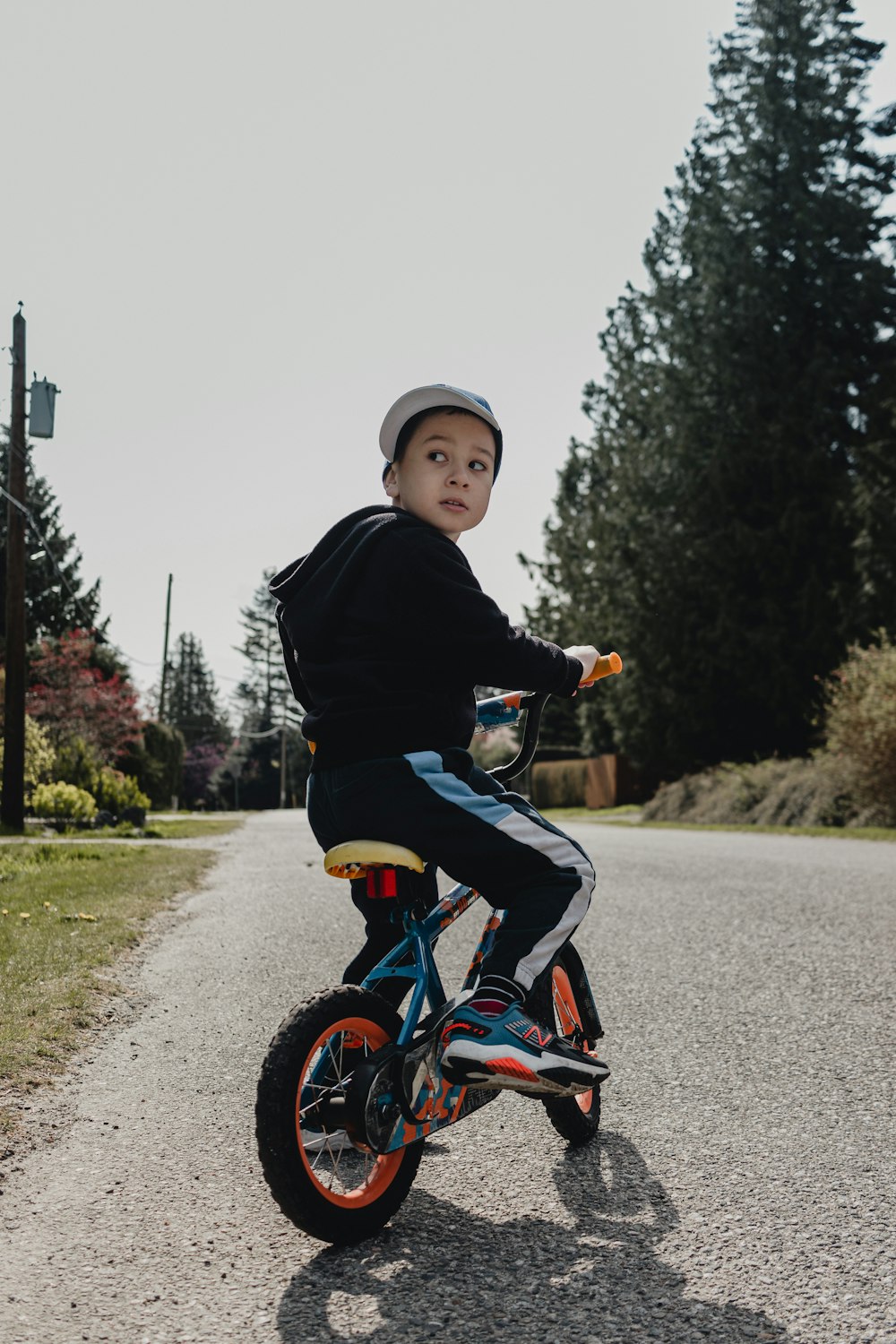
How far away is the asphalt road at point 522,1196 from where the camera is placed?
2.24 m

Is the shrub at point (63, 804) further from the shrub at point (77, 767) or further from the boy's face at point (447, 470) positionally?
the boy's face at point (447, 470)

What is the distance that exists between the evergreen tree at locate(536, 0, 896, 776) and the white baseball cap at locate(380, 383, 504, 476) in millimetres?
25296

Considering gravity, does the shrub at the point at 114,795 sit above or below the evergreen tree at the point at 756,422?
below

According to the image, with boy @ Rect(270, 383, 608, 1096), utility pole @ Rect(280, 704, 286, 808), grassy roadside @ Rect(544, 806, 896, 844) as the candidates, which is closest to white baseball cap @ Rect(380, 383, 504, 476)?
boy @ Rect(270, 383, 608, 1096)

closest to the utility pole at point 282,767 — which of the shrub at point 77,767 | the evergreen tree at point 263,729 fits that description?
the evergreen tree at point 263,729

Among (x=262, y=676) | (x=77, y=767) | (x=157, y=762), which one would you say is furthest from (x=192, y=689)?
(x=77, y=767)

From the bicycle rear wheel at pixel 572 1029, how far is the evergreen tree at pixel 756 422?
24846mm

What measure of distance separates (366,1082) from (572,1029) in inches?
38.5

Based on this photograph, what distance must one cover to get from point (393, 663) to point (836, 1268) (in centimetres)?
157

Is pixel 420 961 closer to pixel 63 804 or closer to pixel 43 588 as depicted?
pixel 63 804

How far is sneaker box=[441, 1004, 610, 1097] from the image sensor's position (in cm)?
258

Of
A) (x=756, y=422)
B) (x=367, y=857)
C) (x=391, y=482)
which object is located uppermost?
(x=756, y=422)

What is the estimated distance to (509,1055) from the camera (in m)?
2.60

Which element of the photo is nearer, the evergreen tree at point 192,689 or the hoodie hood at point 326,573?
the hoodie hood at point 326,573
